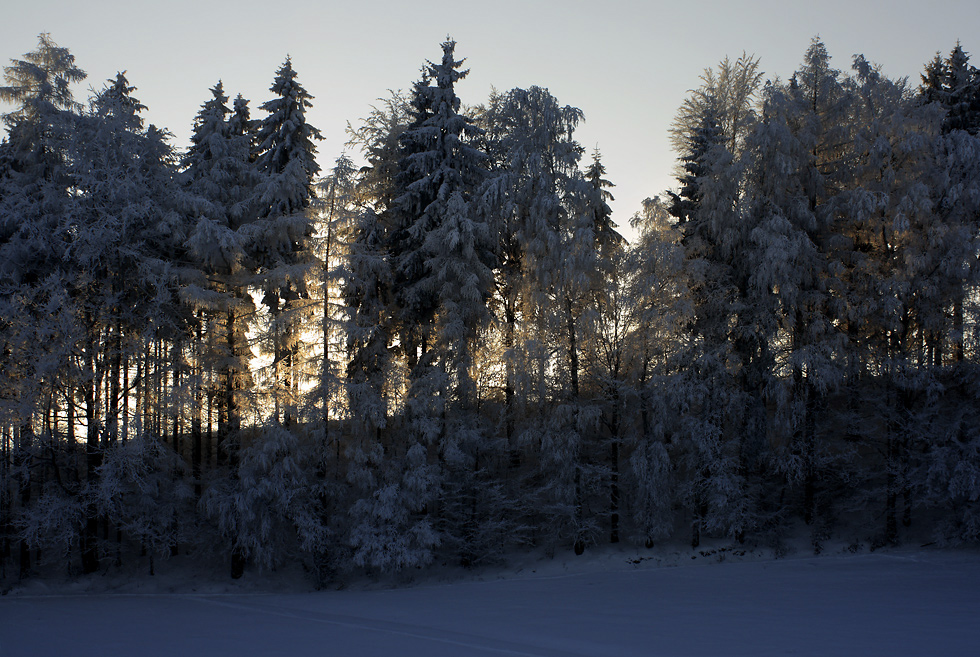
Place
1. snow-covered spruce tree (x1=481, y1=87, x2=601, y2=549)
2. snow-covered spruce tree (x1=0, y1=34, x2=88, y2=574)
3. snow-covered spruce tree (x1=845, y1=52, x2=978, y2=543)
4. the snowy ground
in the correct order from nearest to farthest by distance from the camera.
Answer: the snowy ground
snow-covered spruce tree (x1=0, y1=34, x2=88, y2=574)
snow-covered spruce tree (x1=845, y1=52, x2=978, y2=543)
snow-covered spruce tree (x1=481, y1=87, x2=601, y2=549)

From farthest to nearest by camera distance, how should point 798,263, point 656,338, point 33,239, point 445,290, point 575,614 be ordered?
point 445,290, point 656,338, point 798,263, point 33,239, point 575,614

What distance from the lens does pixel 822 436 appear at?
20.1 metres

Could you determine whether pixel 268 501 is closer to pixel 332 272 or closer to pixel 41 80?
pixel 332 272

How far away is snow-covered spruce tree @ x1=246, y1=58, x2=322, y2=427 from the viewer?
1725 centimetres

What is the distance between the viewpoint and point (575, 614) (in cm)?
1236

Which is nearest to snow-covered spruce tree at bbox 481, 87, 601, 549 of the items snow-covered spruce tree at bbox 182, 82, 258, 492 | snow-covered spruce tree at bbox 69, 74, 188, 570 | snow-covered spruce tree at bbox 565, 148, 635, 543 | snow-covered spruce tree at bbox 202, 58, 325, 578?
snow-covered spruce tree at bbox 565, 148, 635, 543

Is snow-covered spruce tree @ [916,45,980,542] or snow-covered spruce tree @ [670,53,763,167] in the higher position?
snow-covered spruce tree @ [670,53,763,167]

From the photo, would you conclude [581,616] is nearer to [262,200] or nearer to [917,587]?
[917,587]

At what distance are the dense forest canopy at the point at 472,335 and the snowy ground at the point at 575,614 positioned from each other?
1.32 metres

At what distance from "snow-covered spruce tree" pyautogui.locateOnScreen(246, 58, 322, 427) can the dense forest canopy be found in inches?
3.9

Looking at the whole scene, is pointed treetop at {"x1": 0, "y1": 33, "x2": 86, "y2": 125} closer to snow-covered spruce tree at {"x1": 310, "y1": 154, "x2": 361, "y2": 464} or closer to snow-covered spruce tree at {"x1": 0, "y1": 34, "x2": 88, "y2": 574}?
snow-covered spruce tree at {"x1": 0, "y1": 34, "x2": 88, "y2": 574}

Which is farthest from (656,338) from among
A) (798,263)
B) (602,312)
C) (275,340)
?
(275,340)

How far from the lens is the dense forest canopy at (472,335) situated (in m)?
16.8

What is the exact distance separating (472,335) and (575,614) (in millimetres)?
9076
